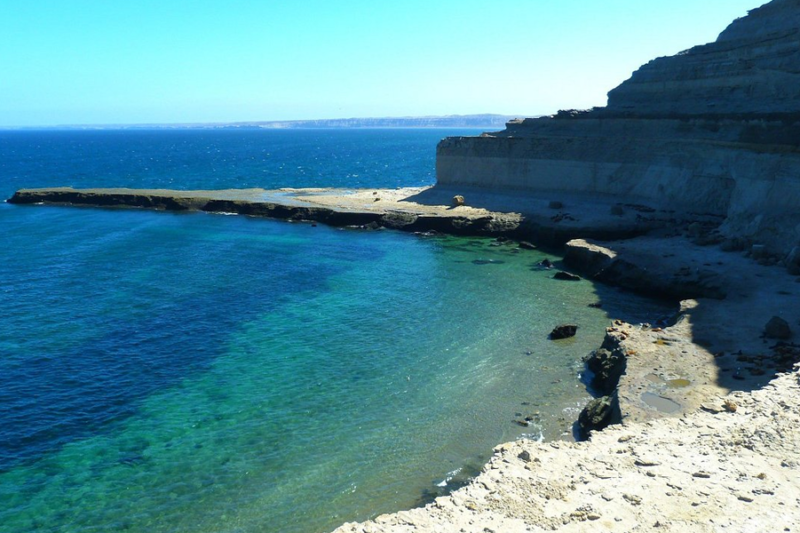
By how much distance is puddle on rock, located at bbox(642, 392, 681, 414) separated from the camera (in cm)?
1653

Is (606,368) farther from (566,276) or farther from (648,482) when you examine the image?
(566,276)

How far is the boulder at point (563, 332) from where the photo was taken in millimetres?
24578

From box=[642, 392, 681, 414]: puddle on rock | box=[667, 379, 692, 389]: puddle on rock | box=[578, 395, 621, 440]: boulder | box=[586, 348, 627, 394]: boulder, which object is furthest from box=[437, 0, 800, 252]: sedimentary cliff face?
box=[578, 395, 621, 440]: boulder

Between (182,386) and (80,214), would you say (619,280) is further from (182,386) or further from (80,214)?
(80,214)

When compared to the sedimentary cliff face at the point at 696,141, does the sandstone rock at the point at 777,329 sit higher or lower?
lower

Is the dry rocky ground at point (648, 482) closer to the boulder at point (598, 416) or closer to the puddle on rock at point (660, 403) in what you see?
the puddle on rock at point (660, 403)

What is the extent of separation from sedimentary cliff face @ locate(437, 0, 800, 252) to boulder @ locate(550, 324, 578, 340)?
12.9 meters

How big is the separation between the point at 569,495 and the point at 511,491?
1168mm

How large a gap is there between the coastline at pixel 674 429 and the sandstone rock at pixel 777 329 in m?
0.39

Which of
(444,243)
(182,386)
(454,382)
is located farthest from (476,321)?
(444,243)

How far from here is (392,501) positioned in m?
14.6

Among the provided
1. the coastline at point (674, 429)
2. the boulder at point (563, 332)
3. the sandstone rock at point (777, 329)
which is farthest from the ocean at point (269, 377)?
the sandstone rock at point (777, 329)

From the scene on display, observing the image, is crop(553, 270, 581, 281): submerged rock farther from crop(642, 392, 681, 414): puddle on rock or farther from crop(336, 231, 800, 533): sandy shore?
crop(642, 392, 681, 414): puddle on rock

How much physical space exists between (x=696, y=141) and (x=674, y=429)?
3087 cm
